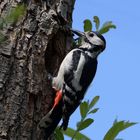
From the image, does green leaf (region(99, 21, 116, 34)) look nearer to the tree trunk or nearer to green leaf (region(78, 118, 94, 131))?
the tree trunk

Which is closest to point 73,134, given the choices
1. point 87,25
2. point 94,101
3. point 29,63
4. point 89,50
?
point 94,101

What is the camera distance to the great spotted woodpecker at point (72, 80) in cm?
268

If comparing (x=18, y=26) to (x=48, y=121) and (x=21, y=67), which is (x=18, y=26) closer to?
(x=21, y=67)

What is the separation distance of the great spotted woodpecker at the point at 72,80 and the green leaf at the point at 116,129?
23.5 inches

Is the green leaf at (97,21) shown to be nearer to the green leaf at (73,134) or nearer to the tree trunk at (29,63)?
the tree trunk at (29,63)

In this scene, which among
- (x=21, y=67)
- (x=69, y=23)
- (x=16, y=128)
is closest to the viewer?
(x=16, y=128)

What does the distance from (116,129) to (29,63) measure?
87 cm

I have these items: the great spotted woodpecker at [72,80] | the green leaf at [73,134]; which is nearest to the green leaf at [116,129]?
the green leaf at [73,134]

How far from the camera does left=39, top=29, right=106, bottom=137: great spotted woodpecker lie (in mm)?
2683

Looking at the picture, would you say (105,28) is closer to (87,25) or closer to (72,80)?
(87,25)

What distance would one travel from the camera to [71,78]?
3.25m

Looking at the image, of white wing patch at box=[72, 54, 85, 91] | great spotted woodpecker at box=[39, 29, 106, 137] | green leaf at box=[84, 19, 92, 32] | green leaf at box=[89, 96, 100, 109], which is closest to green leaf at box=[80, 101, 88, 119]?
green leaf at box=[89, 96, 100, 109]

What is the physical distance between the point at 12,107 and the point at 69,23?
3.70 feet

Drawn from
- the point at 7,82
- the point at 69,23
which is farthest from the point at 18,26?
the point at 69,23
